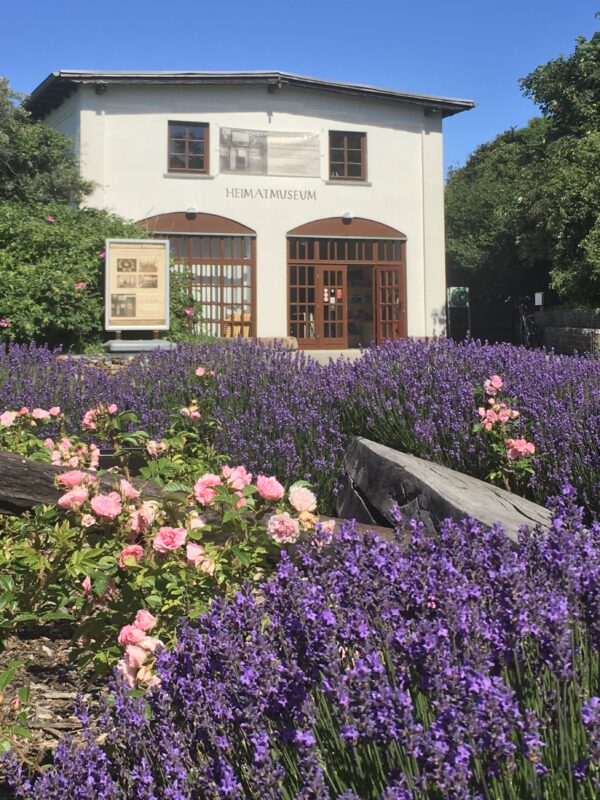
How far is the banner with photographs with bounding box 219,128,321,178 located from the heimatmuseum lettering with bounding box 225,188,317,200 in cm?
45

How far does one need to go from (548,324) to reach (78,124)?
501 inches

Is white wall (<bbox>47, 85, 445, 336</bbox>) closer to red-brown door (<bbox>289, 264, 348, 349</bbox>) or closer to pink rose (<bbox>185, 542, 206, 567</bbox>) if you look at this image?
red-brown door (<bbox>289, 264, 348, 349</bbox>)

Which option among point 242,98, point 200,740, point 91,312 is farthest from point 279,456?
point 242,98

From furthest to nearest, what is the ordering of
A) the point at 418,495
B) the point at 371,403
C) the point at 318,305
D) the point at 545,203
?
the point at 318,305 → the point at 545,203 → the point at 371,403 → the point at 418,495

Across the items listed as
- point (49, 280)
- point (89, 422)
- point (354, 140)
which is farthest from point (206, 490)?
point (354, 140)

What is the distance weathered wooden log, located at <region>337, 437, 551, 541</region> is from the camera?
12.7 feet

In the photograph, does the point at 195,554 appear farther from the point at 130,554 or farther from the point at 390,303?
the point at 390,303

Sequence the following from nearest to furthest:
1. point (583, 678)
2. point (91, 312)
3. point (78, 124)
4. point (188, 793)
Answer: point (188, 793) < point (583, 678) < point (91, 312) < point (78, 124)

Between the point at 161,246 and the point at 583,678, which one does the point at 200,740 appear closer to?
the point at 583,678

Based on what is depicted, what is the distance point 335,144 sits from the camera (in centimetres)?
2320

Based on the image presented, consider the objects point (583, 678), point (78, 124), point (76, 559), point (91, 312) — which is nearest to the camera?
point (583, 678)

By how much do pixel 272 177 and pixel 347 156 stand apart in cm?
225

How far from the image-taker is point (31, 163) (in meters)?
20.1

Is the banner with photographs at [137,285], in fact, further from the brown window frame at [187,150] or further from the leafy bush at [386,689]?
the leafy bush at [386,689]
